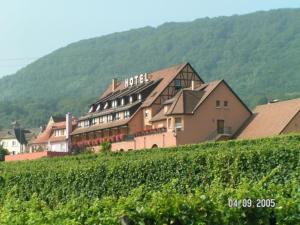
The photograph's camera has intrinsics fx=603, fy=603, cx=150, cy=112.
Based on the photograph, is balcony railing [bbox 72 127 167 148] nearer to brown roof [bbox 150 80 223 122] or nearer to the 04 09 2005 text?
brown roof [bbox 150 80 223 122]

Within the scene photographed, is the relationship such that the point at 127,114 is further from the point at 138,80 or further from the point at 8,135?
the point at 8,135

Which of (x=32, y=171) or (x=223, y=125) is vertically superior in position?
(x=223, y=125)

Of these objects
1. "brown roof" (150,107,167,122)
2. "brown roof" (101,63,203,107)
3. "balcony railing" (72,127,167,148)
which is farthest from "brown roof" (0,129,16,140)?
"brown roof" (150,107,167,122)

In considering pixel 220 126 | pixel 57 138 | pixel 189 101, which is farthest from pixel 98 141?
pixel 57 138

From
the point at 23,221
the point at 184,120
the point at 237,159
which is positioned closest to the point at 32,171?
the point at 237,159

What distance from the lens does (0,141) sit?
152 meters

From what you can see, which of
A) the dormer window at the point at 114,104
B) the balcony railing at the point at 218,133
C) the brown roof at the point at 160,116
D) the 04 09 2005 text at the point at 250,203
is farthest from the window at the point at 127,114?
the 04 09 2005 text at the point at 250,203

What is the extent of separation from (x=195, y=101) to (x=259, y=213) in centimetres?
6467

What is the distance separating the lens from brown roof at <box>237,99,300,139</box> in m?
68.5

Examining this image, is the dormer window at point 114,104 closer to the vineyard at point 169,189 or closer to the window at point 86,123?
the window at point 86,123

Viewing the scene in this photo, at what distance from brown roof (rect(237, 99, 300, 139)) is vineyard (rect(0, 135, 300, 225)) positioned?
25.1 meters

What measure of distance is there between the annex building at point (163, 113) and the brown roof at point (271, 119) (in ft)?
6.04

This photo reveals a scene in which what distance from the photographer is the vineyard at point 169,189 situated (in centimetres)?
918

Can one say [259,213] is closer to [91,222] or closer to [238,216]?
[238,216]
